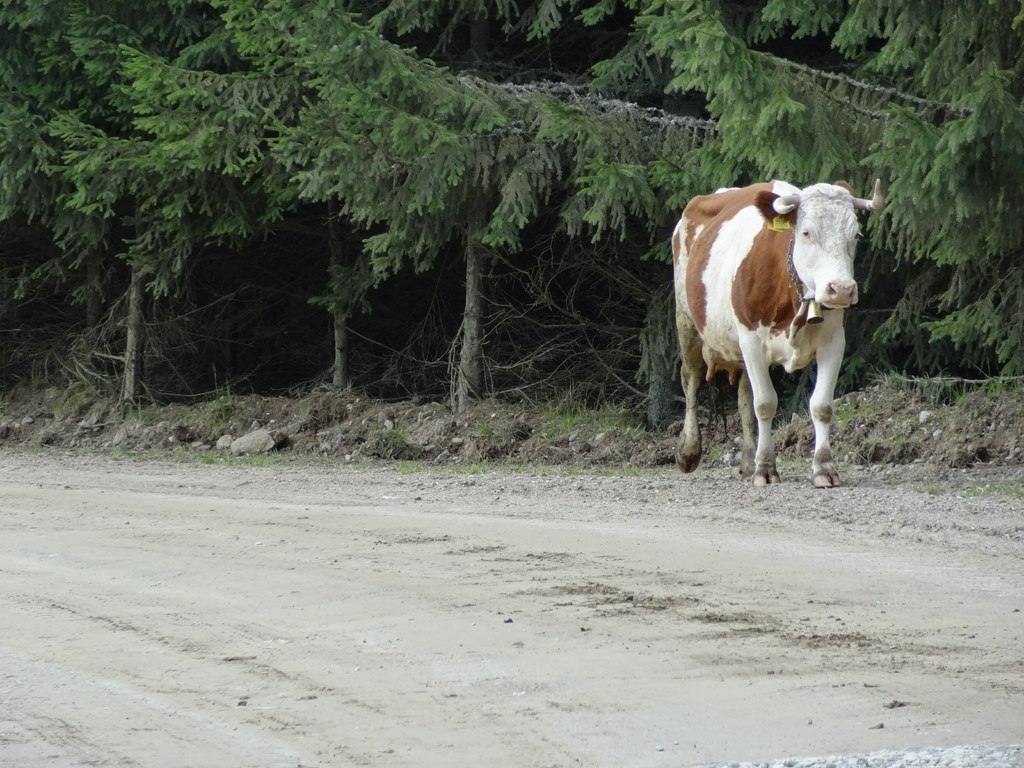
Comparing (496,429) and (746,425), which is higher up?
(746,425)

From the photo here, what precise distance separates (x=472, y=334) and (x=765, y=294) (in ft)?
22.4

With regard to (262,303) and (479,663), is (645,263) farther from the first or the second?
(479,663)

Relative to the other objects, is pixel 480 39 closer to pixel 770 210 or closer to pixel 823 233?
pixel 770 210

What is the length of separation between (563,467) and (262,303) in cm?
939

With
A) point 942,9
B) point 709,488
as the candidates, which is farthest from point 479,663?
point 942,9

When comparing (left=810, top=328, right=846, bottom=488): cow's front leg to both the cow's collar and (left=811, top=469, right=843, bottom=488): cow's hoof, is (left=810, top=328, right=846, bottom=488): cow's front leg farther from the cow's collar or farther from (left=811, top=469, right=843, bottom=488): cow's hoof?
the cow's collar

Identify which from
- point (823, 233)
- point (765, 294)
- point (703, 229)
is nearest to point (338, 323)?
point (703, 229)

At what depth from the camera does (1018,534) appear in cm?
913

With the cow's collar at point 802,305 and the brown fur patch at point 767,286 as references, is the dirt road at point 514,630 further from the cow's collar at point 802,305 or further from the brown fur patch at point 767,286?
the brown fur patch at point 767,286

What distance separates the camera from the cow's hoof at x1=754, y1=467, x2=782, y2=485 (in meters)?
12.0

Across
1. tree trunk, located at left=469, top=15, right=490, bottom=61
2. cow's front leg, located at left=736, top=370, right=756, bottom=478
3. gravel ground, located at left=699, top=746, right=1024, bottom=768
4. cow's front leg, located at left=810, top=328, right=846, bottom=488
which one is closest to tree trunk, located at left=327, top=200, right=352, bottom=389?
tree trunk, located at left=469, top=15, right=490, bottom=61

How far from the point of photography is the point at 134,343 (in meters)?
20.7

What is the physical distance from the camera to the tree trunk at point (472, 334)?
18078mm

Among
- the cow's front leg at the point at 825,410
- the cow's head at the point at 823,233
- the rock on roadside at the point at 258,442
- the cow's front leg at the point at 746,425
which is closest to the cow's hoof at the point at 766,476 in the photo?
the cow's front leg at the point at 825,410
